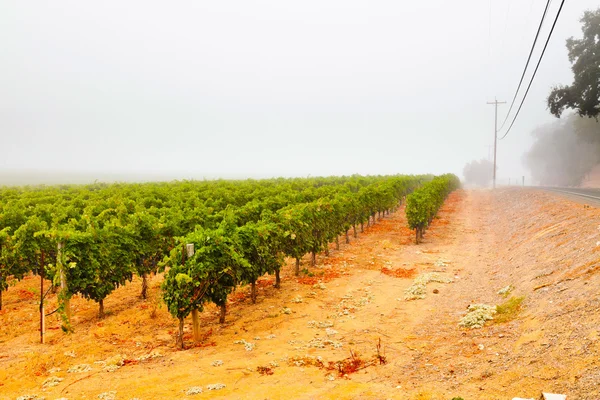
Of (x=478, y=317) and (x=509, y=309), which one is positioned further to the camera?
(x=509, y=309)

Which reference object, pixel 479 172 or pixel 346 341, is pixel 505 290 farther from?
pixel 479 172

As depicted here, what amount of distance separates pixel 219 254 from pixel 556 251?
11.5 metres

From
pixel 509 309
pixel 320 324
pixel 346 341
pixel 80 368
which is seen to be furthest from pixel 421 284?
pixel 80 368

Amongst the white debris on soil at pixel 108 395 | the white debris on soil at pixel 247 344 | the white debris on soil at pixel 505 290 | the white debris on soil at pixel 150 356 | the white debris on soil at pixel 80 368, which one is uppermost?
the white debris on soil at pixel 505 290

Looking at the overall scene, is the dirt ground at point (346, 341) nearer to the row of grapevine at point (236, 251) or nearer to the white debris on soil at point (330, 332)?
the white debris on soil at point (330, 332)

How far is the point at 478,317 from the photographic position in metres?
9.15

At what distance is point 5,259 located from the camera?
11.4 meters

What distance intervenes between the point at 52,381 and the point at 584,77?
49.4 meters

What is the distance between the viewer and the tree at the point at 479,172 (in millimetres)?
148375

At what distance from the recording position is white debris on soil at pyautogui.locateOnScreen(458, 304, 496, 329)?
29.3ft

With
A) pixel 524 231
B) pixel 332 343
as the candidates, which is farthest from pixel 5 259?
pixel 524 231

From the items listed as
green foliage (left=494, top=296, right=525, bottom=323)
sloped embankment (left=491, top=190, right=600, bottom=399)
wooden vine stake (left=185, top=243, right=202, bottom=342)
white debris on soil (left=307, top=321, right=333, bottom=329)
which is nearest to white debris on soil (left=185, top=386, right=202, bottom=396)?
wooden vine stake (left=185, top=243, right=202, bottom=342)

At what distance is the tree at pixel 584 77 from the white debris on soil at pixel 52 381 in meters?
48.0

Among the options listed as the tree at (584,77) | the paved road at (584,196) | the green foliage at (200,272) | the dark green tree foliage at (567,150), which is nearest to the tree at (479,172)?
the dark green tree foliage at (567,150)
